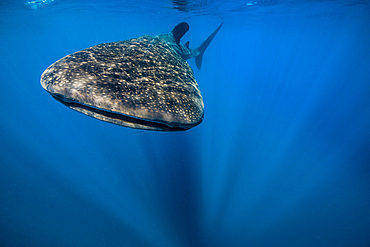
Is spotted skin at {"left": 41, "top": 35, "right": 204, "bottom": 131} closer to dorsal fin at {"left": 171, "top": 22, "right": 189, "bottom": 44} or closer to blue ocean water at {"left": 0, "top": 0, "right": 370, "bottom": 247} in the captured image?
dorsal fin at {"left": 171, "top": 22, "right": 189, "bottom": 44}

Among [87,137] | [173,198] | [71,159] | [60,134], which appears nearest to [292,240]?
[173,198]

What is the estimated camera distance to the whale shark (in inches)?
50.1

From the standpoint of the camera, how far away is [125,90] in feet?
4.55

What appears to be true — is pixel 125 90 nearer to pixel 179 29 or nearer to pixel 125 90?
pixel 125 90

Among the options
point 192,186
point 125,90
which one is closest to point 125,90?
point 125,90

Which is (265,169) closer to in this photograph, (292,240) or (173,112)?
(292,240)

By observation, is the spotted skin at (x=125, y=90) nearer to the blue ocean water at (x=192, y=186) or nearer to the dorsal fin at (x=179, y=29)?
the dorsal fin at (x=179, y=29)

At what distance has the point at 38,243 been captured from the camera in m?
9.34

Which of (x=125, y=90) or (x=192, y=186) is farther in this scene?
(x=192, y=186)

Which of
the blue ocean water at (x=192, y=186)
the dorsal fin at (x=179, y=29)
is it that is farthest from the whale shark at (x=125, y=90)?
the blue ocean water at (x=192, y=186)

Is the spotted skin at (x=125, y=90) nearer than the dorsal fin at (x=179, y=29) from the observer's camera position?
Yes

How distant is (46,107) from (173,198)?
32931 mm

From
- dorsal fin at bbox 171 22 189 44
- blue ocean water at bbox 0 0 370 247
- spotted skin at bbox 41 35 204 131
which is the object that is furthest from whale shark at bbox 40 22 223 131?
blue ocean water at bbox 0 0 370 247

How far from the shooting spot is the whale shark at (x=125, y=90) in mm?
1271
